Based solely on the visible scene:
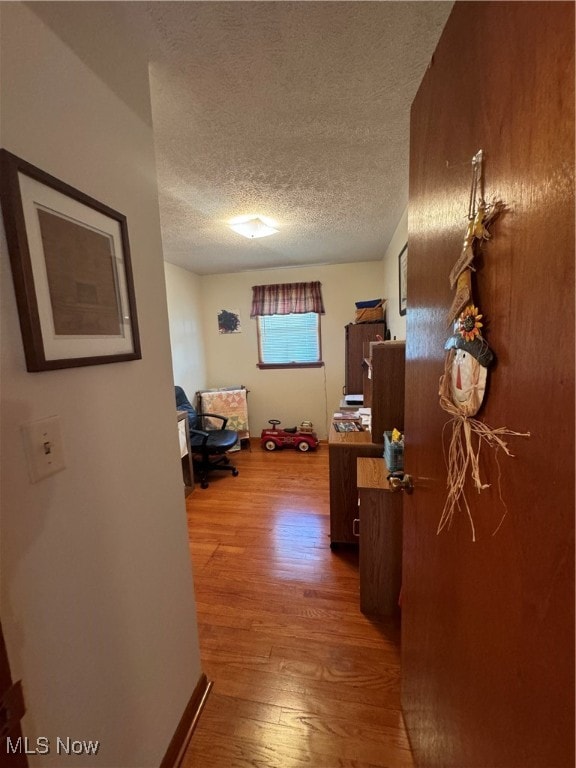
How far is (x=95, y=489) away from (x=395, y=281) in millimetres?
2884

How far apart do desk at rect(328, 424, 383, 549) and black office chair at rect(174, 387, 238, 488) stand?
1521mm

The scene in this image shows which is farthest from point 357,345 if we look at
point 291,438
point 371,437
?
point 371,437

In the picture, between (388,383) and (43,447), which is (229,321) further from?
(43,447)

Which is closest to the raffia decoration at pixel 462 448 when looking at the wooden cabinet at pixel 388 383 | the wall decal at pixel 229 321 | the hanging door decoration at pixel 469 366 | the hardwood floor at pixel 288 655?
the hanging door decoration at pixel 469 366

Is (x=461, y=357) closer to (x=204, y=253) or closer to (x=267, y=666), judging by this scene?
(x=267, y=666)

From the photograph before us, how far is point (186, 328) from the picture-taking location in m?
3.84

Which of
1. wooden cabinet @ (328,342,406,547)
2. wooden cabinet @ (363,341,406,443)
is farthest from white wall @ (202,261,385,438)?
wooden cabinet @ (363,341,406,443)

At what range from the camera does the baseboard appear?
40.7 inches

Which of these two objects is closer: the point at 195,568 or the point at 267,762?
the point at 267,762

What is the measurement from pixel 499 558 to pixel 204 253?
342cm

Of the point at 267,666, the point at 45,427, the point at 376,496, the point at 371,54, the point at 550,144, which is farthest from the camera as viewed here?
the point at 376,496

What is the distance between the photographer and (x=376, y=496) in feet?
5.08

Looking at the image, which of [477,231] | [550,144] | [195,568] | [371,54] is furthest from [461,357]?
[195,568]

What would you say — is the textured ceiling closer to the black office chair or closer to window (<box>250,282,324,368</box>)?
window (<box>250,282,324,368</box>)
